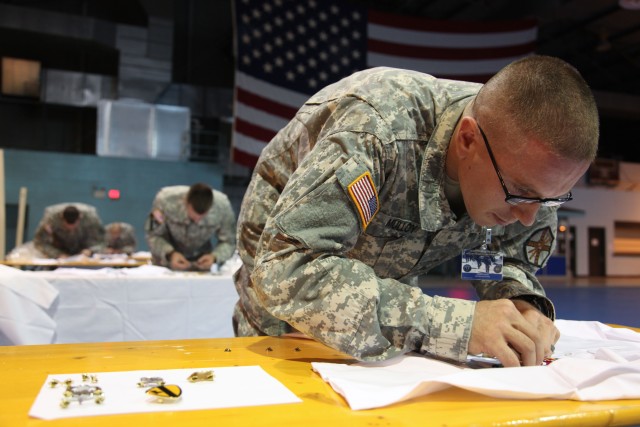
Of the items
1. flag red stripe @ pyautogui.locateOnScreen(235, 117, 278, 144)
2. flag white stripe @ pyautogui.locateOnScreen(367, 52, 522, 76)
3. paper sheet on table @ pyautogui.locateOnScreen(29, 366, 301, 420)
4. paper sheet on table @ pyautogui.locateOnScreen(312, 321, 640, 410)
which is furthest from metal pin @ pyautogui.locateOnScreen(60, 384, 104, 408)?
flag white stripe @ pyautogui.locateOnScreen(367, 52, 522, 76)

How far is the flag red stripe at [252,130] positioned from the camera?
6367mm

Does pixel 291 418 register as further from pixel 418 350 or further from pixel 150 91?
pixel 150 91

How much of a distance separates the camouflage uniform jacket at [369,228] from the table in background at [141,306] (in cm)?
196

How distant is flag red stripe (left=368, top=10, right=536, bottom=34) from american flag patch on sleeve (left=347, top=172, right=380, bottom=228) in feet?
20.0

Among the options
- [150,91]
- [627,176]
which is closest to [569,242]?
[627,176]

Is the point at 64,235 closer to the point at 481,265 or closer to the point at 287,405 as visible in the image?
the point at 481,265

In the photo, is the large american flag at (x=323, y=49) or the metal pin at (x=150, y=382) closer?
the metal pin at (x=150, y=382)

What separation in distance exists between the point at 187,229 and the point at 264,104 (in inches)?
99.7

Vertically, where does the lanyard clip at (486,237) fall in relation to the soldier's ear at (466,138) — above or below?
below

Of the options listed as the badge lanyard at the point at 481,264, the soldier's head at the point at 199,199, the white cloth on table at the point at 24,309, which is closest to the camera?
the badge lanyard at the point at 481,264

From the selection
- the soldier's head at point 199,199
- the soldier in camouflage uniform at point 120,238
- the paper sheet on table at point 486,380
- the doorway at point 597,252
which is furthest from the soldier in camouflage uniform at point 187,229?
the doorway at point 597,252

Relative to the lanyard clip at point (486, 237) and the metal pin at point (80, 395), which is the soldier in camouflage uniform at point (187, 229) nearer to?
the lanyard clip at point (486, 237)

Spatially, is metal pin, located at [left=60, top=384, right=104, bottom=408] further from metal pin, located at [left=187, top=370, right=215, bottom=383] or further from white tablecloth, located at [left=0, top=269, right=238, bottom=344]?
white tablecloth, located at [left=0, top=269, right=238, bottom=344]

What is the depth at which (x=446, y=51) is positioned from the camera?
6781 mm
